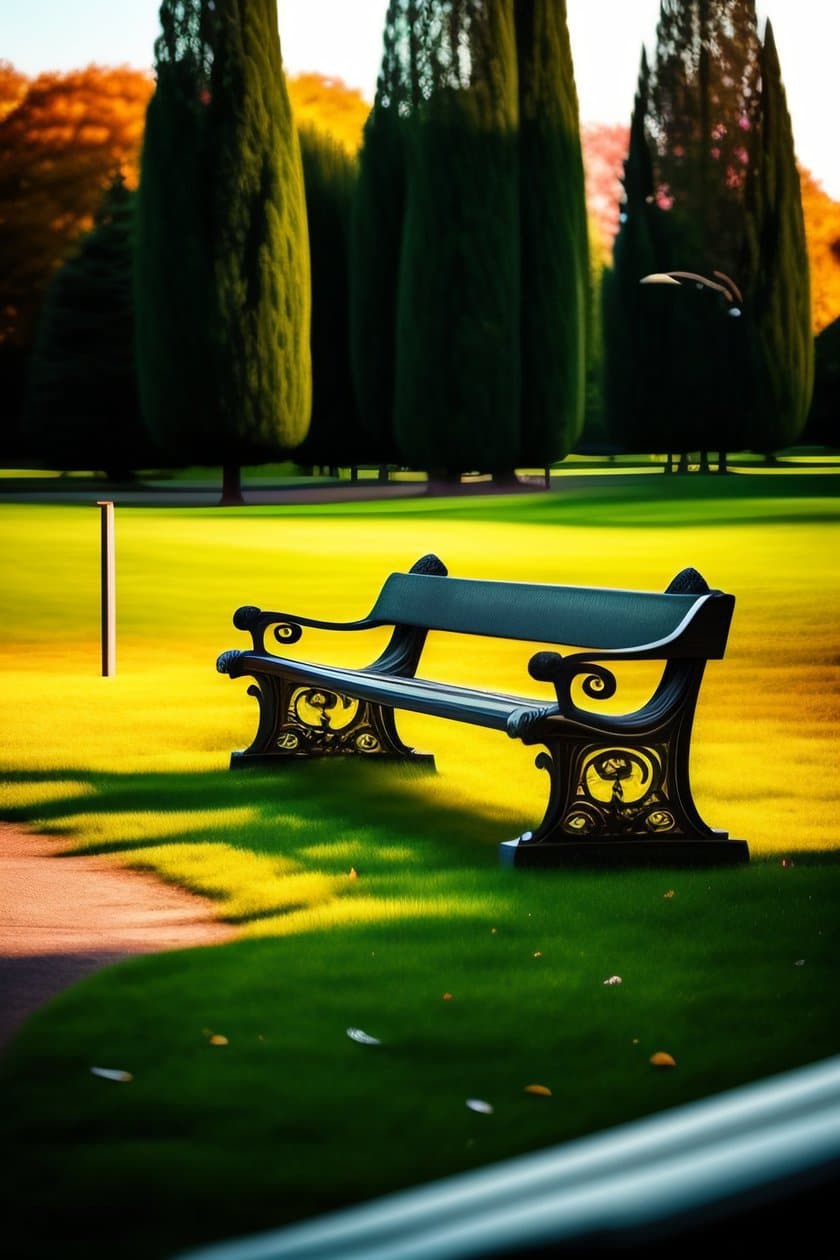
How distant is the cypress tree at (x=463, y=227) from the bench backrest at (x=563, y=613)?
2910 centimetres

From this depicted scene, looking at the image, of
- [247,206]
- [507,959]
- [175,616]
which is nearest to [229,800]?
[507,959]

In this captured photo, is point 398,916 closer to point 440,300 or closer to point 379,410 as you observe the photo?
point 440,300

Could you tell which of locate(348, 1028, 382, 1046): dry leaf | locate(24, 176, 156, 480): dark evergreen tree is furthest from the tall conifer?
locate(348, 1028, 382, 1046): dry leaf

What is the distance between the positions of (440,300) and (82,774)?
29.7m

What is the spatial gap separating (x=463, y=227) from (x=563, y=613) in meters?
30.9

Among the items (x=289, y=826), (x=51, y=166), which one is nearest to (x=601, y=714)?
(x=289, y=826)

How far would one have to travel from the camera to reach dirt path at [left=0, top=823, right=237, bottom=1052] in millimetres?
4613

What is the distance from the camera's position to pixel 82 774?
7957 millimetres

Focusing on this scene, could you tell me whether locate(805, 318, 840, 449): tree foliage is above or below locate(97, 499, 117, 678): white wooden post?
above

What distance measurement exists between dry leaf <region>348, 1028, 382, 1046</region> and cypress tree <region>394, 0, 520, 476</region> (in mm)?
33407

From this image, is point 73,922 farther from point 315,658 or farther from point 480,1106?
point 315,658

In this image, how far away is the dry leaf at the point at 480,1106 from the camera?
3.45 metres

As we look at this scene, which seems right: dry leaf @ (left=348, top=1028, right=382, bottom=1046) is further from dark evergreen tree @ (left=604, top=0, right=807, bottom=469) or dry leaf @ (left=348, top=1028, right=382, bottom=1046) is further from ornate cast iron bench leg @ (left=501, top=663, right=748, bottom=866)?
dark evergreen tree @ (left=604, top=0, right=807, bottom=469)

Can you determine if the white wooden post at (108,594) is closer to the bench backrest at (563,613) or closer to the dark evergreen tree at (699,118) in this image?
the bench backrest at (563,613)
